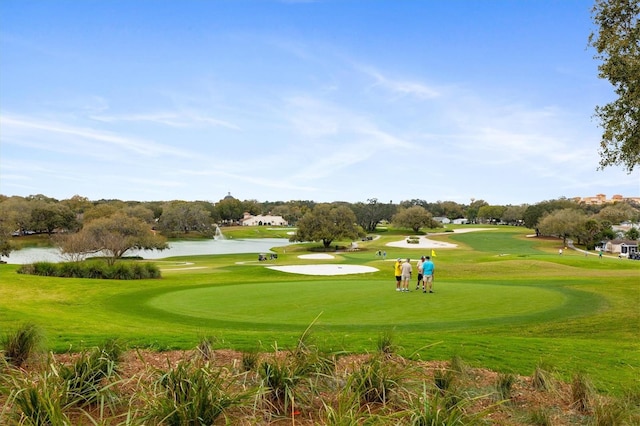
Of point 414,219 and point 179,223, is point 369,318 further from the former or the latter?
point 179,223

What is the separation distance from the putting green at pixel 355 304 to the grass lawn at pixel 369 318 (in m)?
0.04

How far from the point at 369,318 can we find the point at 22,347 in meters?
9.35

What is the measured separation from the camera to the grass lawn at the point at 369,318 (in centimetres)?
876

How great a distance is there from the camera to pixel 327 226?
74.6 metres

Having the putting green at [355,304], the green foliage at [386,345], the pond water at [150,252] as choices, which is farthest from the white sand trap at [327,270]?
the pond water at [150,252]

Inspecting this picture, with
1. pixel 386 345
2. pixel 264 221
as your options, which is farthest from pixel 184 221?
pixel 386 345

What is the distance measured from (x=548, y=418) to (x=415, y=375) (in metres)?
1.69

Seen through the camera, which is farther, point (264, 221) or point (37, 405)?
point (264, 221)

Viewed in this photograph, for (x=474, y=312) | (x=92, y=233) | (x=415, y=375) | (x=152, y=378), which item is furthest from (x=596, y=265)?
(x=92, y=233)

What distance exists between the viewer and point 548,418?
5199mm

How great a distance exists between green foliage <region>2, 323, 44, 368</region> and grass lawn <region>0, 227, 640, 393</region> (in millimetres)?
968

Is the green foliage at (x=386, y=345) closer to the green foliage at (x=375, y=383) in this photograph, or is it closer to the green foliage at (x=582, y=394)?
the green foliage at (x=375, y=383)

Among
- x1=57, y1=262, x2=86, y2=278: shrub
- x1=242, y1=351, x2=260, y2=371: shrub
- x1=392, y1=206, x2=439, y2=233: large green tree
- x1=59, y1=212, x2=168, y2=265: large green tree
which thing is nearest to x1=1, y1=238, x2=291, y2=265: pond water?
x1=59, y1=212, x2=168, y2=265: large green tree

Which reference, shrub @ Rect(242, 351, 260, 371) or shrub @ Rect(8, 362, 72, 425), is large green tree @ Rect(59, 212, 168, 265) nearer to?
shrub @ Rect(242, 351, 260, 371)
